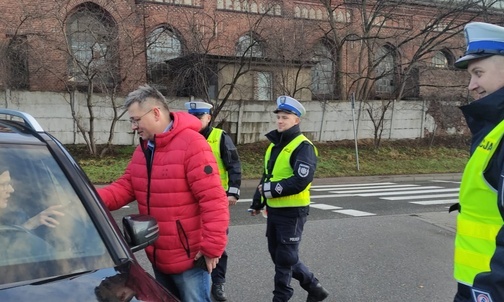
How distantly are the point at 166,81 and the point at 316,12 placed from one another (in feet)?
34.0

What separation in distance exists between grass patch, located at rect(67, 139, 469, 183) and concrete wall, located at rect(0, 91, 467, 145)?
0.67 meters

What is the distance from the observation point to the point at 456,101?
24172mm

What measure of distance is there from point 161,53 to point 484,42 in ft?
61.8

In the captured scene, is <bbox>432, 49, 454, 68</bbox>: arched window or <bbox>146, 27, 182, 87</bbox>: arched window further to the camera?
<bbox>432, 49, 454, 68</bbox>: arched window

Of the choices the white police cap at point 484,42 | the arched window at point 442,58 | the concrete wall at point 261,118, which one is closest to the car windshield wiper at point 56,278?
the white police cap at point 484,42

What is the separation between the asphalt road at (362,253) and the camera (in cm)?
460

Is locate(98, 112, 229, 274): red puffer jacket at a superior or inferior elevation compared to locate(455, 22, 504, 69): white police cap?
inferior

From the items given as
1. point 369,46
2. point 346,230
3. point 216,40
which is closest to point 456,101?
point 369,46

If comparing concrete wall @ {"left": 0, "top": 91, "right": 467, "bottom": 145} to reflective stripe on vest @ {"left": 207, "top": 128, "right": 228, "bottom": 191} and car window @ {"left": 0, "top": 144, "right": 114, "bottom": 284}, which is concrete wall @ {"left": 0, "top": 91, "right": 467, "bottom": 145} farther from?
car window @ {"left": 0, "top": 144, "right": 114, "bottom": 284}

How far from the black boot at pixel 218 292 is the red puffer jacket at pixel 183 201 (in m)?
1.68

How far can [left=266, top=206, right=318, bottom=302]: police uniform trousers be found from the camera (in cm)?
383

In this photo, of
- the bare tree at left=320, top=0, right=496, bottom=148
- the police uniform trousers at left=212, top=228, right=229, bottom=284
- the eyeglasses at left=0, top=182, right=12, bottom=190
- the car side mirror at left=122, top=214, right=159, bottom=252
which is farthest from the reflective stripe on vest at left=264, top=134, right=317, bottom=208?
the bare tree at left=320, top=0, right=496, bottom=148

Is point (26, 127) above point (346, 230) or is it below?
above

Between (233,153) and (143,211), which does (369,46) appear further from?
(143,211)
